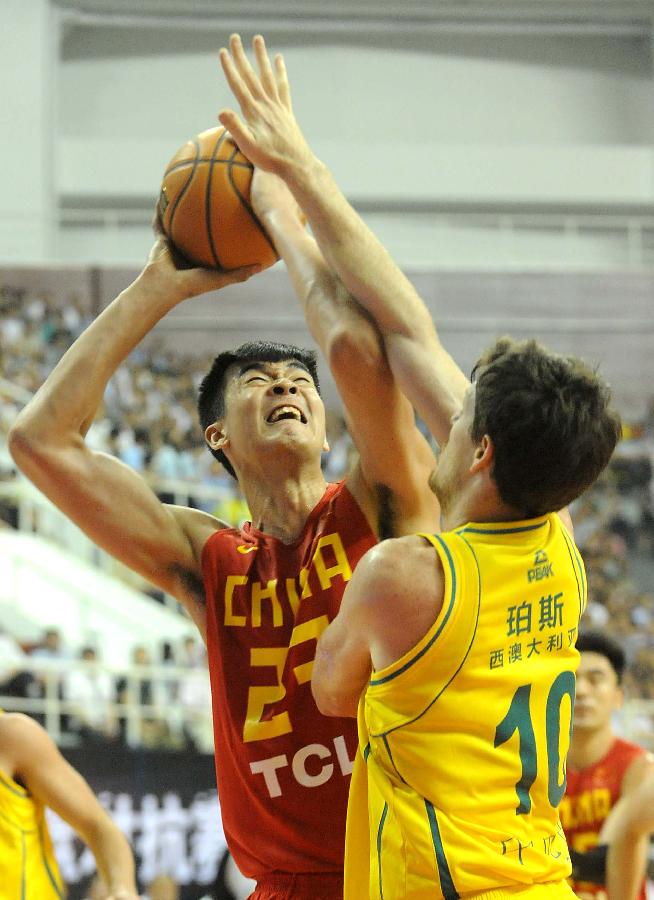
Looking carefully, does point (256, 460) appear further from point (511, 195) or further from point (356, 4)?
point (356, 4)

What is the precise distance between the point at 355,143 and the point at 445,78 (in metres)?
1.81

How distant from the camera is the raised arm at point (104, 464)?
2.90 m

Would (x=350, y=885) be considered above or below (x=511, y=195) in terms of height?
below

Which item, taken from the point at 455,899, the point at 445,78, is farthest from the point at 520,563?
the point at 445,78

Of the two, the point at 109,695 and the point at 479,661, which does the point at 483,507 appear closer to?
the point at 479,661

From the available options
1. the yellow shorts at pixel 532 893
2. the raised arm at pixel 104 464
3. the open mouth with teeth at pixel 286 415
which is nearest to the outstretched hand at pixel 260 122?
the raised arm at pixel 104 464

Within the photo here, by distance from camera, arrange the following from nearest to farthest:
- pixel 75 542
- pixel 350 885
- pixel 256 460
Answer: pixel 350 885
pixel 256 460
pixel 75 542

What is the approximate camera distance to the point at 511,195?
1498 cm

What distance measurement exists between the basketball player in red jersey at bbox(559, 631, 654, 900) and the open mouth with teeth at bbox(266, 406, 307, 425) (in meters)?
2.15

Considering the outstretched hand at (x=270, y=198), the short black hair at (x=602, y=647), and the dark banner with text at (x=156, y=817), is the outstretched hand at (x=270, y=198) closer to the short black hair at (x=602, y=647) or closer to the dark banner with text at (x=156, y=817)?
the short black hair at (x=602, y=647)

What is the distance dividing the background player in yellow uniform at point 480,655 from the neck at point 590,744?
8.19ft

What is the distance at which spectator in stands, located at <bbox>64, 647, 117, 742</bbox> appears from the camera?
32.0 ft

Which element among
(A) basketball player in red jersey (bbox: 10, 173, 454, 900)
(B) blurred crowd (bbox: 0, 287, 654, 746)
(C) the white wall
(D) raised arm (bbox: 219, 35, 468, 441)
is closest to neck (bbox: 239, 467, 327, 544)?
(A) basketball player in red jersey (bbox: 10, 173, 454, 900)

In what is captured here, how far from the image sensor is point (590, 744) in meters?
4.54
